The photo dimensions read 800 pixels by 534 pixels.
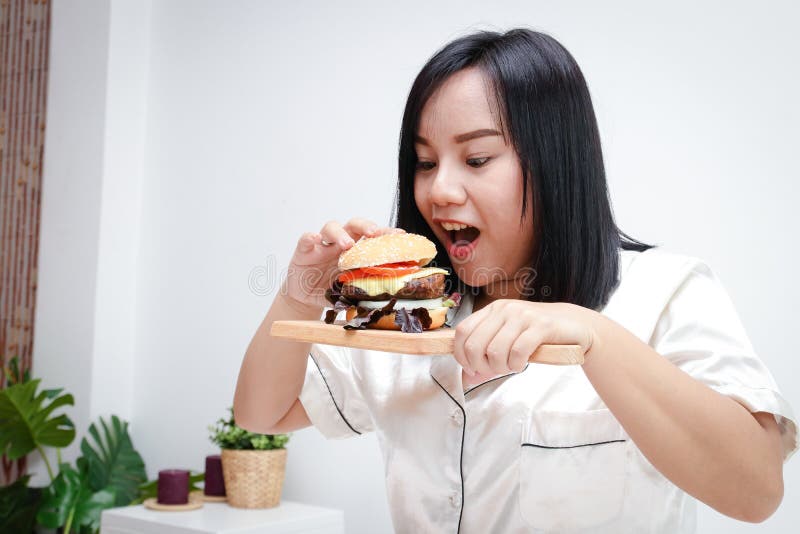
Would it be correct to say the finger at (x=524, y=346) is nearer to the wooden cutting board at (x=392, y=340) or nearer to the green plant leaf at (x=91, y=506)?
the wooden cutting board at (x=392, y=340)

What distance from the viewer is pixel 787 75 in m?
2.35

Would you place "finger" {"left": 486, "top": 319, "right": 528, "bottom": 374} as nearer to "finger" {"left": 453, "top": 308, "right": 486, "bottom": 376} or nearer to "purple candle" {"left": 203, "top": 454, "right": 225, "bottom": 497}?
"finger" {"left": 453, "top": 308, "right": 486, "bottom": 376}

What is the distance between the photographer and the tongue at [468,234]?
1.48 meters

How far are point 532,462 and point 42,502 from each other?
112 inches

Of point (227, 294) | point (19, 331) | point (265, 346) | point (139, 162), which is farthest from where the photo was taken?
point (19, 331)

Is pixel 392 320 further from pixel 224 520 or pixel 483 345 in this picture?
pixel 224 520

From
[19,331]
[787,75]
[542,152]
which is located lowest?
[19,331]

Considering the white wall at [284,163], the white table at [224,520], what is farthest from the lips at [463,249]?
the white table at [224,520]

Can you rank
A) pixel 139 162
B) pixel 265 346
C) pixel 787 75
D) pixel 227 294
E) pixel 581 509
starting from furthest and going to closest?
1. pixel 139 162
2. pixel 227 294
3. pixel 787 75
4. pixel 265 346
5. pixel 581 509

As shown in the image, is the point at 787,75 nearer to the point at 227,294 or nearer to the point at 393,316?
the point at 393,316

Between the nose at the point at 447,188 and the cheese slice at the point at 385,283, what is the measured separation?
0.16 meters

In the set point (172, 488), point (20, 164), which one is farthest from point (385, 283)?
point (20, 164)

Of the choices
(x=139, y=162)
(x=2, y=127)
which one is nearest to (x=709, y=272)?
(x=139, y=162)

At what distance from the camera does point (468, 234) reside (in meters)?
1.49
